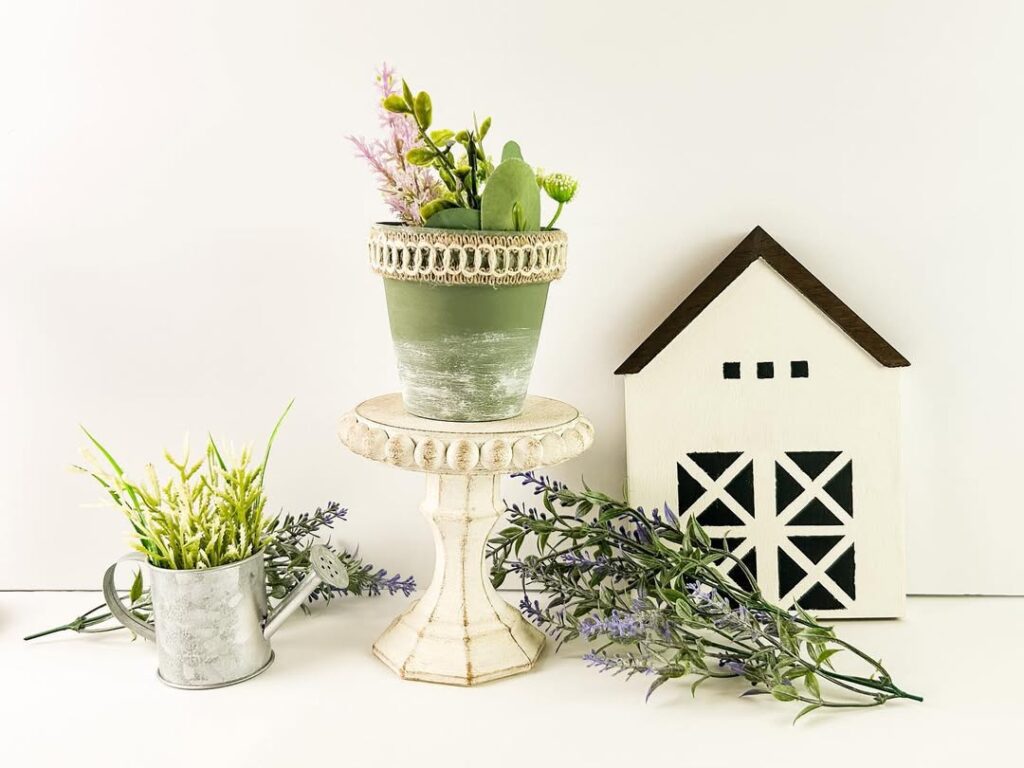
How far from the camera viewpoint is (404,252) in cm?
79

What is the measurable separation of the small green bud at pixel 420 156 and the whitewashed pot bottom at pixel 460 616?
27cm

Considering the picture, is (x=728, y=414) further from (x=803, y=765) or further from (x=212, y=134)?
(x=212, y=134)

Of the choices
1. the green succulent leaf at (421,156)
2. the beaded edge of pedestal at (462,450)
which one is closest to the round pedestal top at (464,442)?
the beaded edge of pedestal at (462,450)

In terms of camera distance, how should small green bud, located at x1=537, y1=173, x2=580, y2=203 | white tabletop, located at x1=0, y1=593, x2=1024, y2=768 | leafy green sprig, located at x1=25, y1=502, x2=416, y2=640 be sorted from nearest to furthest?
white tabletop, located at x1=0, y1=593, x2=1024, y2=768, small green bud, located at x1=537, y1=173, x2=580, y2=203, leafy green sprig, located at x1=25, y1=502, x2=416, y2=640

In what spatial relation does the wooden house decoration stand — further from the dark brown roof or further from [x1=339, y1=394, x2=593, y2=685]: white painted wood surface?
[x1=339, y1=394, x2=593, y2=685]: white painted wood surface

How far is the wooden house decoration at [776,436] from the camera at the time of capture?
972mm

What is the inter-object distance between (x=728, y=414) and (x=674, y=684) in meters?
0.29

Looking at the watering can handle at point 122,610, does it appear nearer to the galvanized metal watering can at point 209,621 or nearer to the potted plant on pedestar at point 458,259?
the galvanized metal watering can at point 209,621

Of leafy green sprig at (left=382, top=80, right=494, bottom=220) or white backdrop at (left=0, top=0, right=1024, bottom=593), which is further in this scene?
white backdrop at (left=0, top=0, right=1024, bottom=593)

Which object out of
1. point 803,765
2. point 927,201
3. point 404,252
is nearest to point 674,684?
point 803,765

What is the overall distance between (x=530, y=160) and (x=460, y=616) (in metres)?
0.47

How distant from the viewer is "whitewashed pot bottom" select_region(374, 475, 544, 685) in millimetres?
851

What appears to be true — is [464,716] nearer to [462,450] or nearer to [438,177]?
[462,450]

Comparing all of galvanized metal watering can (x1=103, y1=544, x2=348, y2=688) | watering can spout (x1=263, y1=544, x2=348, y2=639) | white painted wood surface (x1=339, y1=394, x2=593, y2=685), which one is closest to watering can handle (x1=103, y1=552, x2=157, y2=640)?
galvanized metal watering can (x1=103, y1=544, x2=348, y2=688)
